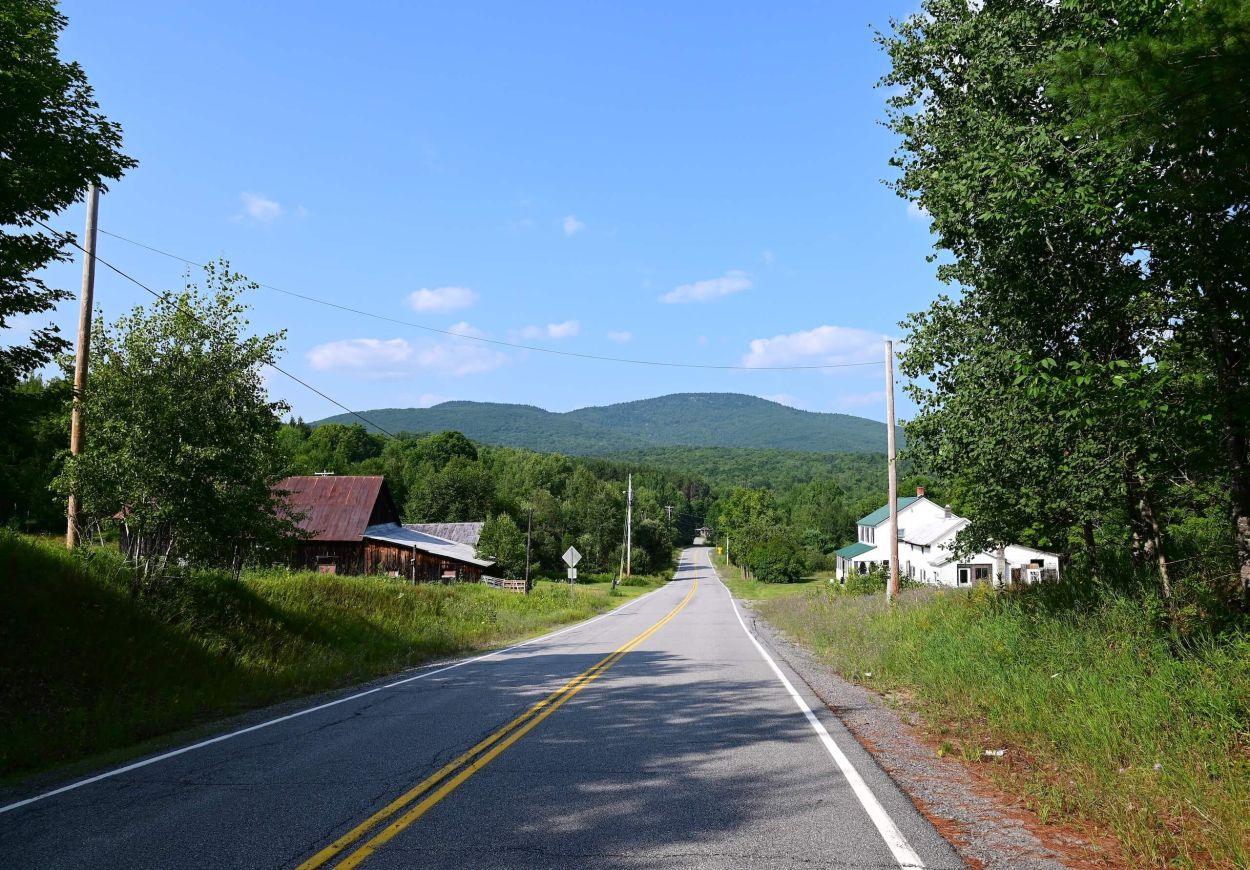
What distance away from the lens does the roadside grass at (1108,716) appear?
507cm

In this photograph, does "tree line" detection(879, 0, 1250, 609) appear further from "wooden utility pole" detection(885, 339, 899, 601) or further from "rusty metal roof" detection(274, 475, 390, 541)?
"rusty metal roof" detection(274, 475, 390, 541)

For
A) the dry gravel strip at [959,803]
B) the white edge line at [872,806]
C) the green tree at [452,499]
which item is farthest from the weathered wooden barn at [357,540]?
the green tree at [452,499]

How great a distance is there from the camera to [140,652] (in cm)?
1145

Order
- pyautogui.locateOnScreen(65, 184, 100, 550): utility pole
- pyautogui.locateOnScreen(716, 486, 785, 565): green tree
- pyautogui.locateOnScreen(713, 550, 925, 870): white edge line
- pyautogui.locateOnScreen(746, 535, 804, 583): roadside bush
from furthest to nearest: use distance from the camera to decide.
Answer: pyautogui.locateOnScreen(716, 486, 785, 565): green tree, pyautogui.locateOnScreen(746, 535, 804, 583): roadside bush, pyautogui.locateOnScreen(65, 184, 100, 550): utility pole, pyautogui.locateOnScreen(713, 550, 925, 870): white edge line

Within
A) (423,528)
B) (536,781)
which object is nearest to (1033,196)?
(536,781)

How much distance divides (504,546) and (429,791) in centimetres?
5655

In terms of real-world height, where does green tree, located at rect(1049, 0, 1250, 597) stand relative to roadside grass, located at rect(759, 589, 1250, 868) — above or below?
above

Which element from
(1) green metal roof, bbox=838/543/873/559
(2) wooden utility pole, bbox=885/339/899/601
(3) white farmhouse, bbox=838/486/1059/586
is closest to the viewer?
(2) wooden utility pole, bbox=885/339/899/601

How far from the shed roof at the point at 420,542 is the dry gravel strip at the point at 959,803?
39228mm

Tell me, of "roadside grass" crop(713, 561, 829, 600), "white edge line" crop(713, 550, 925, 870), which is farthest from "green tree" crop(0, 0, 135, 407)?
"roadside grass" crop(713, 561, 829, 600)

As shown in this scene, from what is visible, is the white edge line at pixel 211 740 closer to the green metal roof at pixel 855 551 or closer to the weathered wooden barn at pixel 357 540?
the weathered wooden barn at pixel 357 540

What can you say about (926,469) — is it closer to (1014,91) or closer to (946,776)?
(1014,91)

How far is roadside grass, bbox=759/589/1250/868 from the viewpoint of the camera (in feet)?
16.6

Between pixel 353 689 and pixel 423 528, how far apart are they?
187ft
